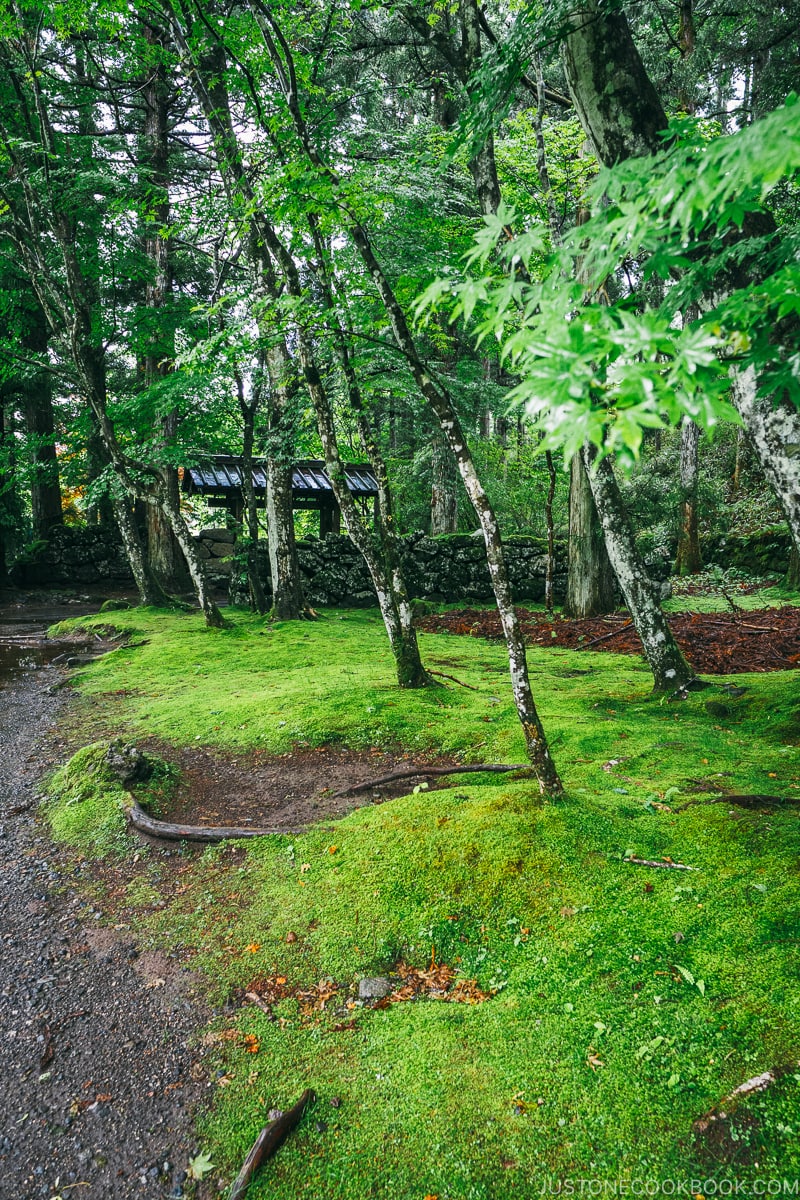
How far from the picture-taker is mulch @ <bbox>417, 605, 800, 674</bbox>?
311 inches

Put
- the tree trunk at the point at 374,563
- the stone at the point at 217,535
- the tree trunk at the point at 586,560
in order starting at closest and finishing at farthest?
the tree trunk at the point at 374,563 → the tree trunk at the point at 586,560 → the stone at the point at 217,535

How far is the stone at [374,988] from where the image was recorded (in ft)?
10.2

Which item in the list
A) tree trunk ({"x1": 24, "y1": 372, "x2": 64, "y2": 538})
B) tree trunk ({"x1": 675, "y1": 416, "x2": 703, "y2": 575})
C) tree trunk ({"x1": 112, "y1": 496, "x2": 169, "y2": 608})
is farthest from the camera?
tree trunk ({"x1": 24, "y1": 372, "x2": 64, "y2": 538})

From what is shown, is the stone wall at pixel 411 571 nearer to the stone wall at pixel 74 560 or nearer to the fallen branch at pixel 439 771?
the stone wall at pixel 74 560

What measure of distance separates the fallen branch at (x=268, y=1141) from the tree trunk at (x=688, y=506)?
49.3 feet

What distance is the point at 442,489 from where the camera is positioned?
55.8 feet

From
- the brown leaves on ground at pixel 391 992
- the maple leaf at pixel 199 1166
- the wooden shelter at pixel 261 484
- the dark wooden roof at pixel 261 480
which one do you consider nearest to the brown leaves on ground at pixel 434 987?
the brown leaves on ground at pixel 391 992

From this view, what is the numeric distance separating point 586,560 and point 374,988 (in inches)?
395

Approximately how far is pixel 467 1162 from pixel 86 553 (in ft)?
72.4

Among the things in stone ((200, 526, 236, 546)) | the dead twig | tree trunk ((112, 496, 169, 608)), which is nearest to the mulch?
the dead twig

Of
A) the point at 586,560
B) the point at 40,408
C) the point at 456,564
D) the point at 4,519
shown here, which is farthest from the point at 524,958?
the point at 40,408

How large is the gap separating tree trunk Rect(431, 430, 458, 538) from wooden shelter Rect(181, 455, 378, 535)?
2.25 metres

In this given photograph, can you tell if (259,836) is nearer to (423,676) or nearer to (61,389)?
(423,676)

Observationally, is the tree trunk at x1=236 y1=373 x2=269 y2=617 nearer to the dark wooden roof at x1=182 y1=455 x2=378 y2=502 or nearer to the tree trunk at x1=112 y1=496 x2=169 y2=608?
the tree trunk at x1=112 y1=496 x2=169 y2=608
